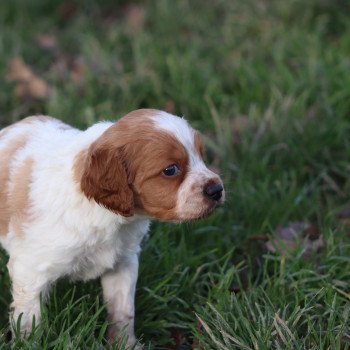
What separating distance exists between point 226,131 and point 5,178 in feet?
7.63

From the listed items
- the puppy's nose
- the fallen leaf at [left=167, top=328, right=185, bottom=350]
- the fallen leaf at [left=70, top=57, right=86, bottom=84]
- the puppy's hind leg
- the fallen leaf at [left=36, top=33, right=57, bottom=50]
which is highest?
the puppy's nose

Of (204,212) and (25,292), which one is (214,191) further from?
(25,292)

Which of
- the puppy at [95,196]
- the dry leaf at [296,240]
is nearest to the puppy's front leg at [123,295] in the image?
the puppy at [95,196]

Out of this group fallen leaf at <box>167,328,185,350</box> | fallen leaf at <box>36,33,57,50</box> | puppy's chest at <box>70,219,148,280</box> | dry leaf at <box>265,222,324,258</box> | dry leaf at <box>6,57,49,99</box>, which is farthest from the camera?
fallen leaf at <box>36,33,57,50</box>

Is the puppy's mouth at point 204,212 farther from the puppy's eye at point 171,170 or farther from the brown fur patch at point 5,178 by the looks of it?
the brown fur patch at point 5,178

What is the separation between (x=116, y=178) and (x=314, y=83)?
3.33m

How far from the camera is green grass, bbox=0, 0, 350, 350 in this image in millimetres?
3779

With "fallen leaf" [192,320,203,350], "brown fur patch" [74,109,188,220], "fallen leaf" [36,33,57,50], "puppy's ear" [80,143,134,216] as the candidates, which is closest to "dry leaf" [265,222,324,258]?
"fallen leaf" [192,320,203,350]

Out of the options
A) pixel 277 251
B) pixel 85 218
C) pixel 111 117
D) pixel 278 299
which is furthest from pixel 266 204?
pixel 85 218

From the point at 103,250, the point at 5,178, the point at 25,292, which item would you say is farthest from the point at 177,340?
the point at 5,178

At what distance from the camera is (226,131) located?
18.2 ft

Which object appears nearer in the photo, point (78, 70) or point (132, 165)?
point (132, 165)

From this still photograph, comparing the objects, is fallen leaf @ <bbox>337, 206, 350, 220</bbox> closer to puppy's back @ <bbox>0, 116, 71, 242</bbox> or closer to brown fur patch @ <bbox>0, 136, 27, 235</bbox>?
puppy's back @ <bbox>0, 116, 71, 242</bbox>

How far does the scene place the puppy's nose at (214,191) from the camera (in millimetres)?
3322
